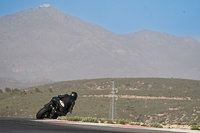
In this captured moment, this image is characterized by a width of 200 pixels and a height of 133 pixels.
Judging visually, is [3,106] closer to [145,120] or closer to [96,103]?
[96,103]

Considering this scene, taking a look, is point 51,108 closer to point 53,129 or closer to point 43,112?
point 43,112

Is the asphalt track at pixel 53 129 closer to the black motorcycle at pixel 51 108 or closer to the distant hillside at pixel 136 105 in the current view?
the black motorcycle at pixel 51 108

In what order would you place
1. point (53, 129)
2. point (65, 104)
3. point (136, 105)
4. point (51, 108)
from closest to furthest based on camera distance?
point (53, 129) < point (65, 104) < point (51, 108) < point (136, 105)

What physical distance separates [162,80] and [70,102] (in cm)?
10058

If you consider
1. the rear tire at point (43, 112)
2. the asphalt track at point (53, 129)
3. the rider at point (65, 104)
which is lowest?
the asphalt track at point (53, 129)

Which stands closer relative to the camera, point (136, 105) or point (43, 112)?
point (43, 112)

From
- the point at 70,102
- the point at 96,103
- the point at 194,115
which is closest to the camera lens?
the point at 70,102

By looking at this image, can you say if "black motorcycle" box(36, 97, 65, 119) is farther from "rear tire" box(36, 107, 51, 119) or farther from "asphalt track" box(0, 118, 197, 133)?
"asphalt track" box(0, 118, 197, 133)

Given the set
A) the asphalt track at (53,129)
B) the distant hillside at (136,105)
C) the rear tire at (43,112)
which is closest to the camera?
the asphalt track at (53,129)

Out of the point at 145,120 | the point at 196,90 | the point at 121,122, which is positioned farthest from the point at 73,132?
the point at 196,90

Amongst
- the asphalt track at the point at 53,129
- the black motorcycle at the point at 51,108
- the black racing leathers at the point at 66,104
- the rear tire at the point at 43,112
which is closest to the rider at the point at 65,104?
the black racing leathers at the point at 66,104

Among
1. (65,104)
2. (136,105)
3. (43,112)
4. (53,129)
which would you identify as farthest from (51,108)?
(136,105)

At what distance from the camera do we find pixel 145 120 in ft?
235

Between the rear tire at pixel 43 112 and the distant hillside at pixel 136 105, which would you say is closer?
the rear tire at pixel 43 112
